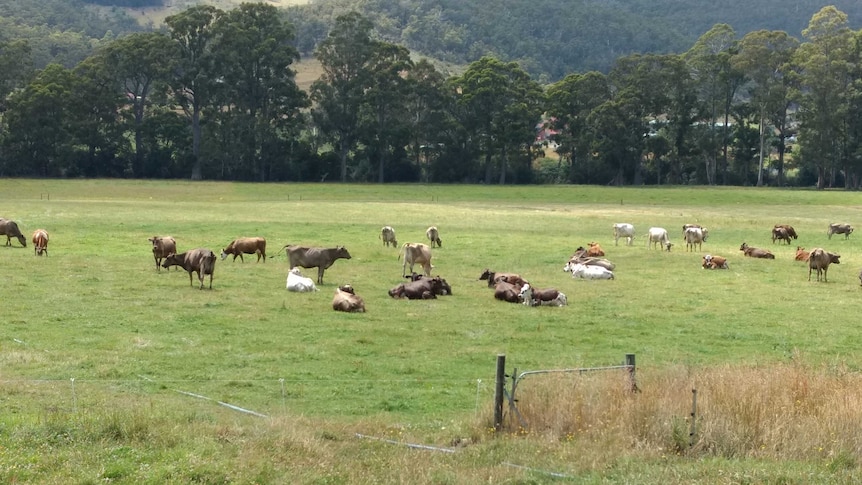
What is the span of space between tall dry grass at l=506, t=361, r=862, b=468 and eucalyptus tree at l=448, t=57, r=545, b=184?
85.9 meters

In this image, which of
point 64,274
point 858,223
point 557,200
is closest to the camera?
point 64,274

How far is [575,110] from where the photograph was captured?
10281cm

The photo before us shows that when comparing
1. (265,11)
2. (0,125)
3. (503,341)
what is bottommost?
(503,341)

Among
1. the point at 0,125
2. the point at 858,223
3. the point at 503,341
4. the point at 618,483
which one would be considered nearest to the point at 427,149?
the point at 0,125

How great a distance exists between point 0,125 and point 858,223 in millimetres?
80302

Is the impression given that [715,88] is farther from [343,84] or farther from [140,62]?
[140,62]

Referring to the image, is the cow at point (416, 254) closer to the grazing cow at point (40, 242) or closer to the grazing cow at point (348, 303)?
the grazing cow at point (348, 303)

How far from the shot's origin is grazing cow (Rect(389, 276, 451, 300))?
2270 cm

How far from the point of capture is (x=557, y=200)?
245ft

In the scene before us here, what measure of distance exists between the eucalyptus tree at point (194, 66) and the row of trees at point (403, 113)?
159mm

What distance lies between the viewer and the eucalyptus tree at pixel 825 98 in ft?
297

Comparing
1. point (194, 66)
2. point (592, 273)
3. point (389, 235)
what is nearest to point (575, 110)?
point (194, 66)

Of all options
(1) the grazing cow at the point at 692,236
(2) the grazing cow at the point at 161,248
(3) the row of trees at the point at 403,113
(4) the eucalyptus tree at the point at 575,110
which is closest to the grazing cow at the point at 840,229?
(1) the grazing cow at the point at 692,236

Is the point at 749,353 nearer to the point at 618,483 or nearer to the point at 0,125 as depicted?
the point at 618,483
